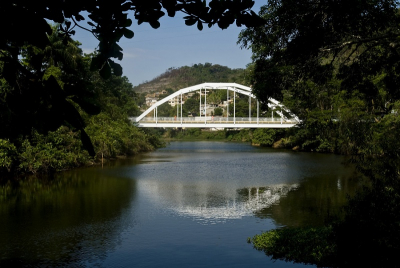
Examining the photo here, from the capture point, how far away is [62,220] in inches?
415

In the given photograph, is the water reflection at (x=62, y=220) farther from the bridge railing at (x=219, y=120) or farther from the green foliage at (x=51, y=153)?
the bridge railing at (x=219, y=120)

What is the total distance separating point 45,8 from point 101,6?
30cm

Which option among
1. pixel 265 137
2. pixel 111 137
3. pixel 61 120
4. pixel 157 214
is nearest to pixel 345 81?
pixel 157 214

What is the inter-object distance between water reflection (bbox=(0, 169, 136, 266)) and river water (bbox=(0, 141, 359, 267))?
2 cm

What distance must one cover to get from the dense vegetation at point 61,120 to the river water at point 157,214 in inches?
51.6

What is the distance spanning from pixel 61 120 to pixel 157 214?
366 inches

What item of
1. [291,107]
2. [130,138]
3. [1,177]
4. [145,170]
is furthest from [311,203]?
[130,138]

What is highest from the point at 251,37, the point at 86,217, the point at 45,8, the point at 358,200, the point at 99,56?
the point at 251,37

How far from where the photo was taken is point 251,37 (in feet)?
29.8

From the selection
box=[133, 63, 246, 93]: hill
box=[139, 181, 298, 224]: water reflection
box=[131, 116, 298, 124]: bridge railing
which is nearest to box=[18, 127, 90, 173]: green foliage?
box=[139, 181, 298, 224]: water reflection

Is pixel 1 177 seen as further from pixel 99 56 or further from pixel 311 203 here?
pixel 99 56

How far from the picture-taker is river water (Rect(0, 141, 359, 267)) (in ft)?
25.7

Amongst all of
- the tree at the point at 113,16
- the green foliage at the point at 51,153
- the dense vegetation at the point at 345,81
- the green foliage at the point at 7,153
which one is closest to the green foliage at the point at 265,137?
the green foliage at the point at 51,153

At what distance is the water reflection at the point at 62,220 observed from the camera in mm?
7953
